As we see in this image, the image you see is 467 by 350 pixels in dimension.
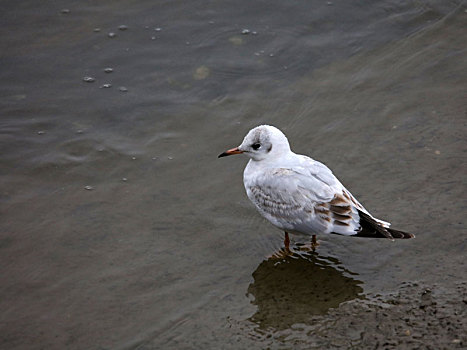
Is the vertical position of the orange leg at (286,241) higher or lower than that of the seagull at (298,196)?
lower

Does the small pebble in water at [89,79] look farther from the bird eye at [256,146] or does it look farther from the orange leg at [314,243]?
the orange leg at [314,243]

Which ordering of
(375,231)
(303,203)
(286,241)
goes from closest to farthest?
1. (375,231)
2. (303,203)
3. (286,241)

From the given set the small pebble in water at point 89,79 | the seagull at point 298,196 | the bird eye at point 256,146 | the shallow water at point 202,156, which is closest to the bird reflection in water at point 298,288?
the shallow water at point 202,156

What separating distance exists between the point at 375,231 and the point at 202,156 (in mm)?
2110

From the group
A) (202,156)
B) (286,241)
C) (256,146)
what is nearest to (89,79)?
(202,156)

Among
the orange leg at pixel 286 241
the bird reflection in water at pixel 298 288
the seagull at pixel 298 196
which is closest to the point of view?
the bird reflection in water at pixel 298 288

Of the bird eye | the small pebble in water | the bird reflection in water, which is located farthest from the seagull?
the small pebble in water

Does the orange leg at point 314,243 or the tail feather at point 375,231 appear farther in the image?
the orange leg at point 314,243

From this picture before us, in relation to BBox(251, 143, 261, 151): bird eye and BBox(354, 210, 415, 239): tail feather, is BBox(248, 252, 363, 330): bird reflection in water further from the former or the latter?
BBox(251, 143, 261, 151): bird eye

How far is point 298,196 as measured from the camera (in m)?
4.61

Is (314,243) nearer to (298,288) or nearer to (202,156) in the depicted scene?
(298,288)

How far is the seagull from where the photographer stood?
4418 mm

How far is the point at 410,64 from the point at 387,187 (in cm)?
227

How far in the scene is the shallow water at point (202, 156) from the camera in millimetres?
4242
